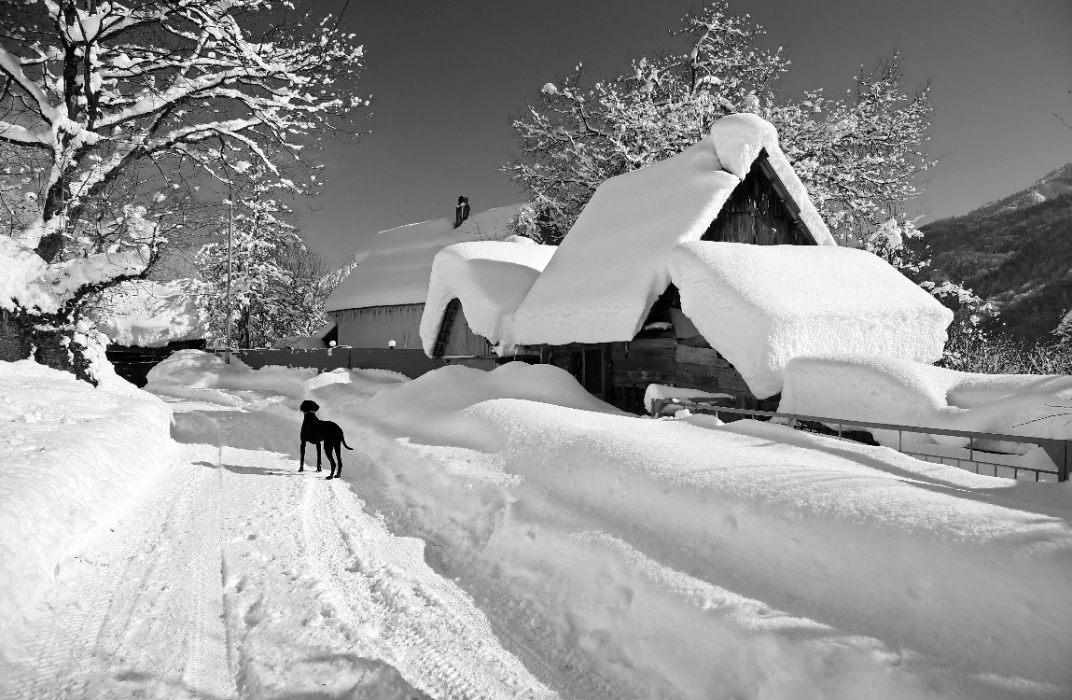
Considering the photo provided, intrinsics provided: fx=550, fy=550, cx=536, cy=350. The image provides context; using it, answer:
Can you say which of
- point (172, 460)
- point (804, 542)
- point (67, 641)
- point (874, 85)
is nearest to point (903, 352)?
point (804, 542)

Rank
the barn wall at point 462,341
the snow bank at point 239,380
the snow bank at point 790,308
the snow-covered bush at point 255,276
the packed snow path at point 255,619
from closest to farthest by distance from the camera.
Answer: the packed snow path at point 255,619, the snow bank at point 790,308, the barn wall at point 462,341, the snow bank at point 239,380, the snow-covered bush at point 255,276

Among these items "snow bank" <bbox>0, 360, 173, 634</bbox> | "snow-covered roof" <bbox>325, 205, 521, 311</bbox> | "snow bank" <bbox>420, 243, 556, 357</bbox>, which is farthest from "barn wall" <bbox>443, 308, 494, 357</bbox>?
"snow-covered roof" <bbox>325, 205, 521, 311</bbox>

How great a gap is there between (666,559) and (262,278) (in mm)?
39891

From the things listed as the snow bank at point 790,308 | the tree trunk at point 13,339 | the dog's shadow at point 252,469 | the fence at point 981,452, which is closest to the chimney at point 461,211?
the tree trunk at point 13,339

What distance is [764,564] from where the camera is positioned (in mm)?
3951

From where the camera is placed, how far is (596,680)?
10.9 feet

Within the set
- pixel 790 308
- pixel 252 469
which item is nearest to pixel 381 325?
pixel 252 469

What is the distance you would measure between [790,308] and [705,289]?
4.77ft

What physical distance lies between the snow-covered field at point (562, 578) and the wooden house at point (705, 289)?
3.48 m

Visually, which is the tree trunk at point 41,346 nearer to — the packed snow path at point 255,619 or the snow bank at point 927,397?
the packed snow path at point 255,619

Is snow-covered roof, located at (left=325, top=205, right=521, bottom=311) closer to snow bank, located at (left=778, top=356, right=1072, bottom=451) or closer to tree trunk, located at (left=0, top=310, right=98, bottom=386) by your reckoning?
tree trunk, located at (left=0, top=310, right=98, bottom=386)

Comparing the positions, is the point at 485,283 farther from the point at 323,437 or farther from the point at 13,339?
the point at 13,339

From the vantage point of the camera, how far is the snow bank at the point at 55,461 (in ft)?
13.4

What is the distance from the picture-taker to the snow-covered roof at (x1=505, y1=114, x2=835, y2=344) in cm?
1160
